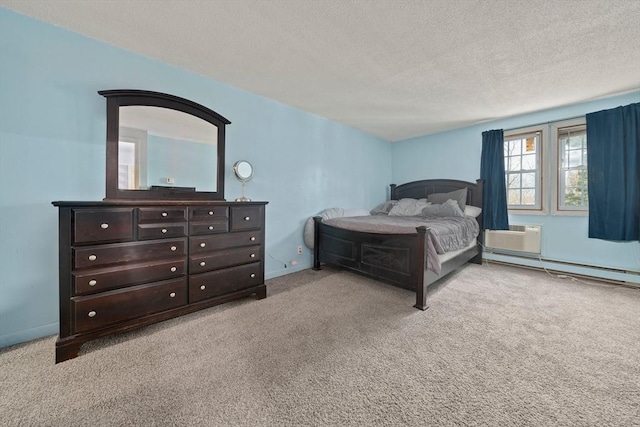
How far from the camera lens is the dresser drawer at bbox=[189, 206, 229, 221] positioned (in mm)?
2041

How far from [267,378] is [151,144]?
2221 millimetres

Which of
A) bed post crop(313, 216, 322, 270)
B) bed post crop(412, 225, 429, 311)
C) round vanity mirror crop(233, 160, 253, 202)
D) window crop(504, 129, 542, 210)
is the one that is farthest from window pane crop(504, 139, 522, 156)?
round vanity mirror crop(233, 160, 253, 202)

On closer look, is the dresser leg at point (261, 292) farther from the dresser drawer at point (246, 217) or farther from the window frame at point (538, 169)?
the window frame at point (538, 169)

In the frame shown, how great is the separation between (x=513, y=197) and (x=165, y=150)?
4981 millimetres

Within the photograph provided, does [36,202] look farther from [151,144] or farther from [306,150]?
[306,150]

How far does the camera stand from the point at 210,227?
2129 millimetres

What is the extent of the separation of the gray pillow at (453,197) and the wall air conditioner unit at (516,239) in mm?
627

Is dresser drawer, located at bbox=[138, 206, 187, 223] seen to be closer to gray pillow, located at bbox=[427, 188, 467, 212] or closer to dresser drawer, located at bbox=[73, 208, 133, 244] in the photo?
dresser drawer, located at bbox=[73, 208, 133, 244]

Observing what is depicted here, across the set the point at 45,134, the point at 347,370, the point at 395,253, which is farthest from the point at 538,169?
the point at 45,134

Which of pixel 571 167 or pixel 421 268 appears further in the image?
pixel 571 167

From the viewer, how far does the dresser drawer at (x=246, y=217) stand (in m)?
2.28

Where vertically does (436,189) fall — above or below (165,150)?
below

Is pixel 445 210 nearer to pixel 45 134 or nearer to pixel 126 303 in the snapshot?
pixel 126 303

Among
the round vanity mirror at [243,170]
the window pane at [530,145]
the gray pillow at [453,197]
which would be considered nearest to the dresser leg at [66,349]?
the round vanity mirror at [243,170]
